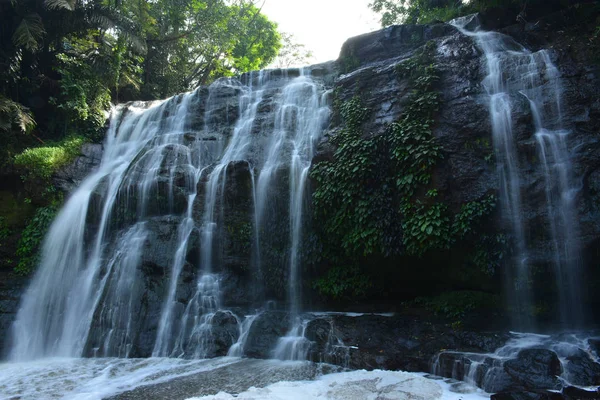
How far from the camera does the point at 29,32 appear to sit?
40.4 feet

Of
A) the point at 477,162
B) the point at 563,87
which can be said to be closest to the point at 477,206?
the point at 477,162

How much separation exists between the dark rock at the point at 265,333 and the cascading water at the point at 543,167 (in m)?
4.57

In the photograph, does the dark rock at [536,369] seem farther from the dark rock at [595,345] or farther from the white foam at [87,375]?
the white foam at [87,375]

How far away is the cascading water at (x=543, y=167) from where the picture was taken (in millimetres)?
6703

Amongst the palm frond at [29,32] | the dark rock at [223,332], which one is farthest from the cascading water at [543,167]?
the palm frond at [29,32]

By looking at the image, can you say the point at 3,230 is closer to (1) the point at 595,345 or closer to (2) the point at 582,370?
(2) the point at 582,370

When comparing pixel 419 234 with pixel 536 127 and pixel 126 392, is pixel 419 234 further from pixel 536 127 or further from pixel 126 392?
pixel 126 392

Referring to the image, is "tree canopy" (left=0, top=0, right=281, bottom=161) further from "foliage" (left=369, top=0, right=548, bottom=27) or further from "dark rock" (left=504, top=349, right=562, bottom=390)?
"dark rock" (left=504, top=349, right=562, bottom=390)

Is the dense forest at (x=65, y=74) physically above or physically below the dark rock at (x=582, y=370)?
above

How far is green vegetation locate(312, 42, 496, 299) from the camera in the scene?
756 cm

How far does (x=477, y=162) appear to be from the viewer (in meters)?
7.74

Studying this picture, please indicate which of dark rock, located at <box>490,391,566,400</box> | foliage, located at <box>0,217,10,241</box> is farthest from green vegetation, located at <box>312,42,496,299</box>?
foliage, located at <box>0,217,10,241</box>

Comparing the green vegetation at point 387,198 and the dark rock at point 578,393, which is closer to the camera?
the dark rock at point 578,393

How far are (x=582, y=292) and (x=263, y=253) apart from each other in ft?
22.1
